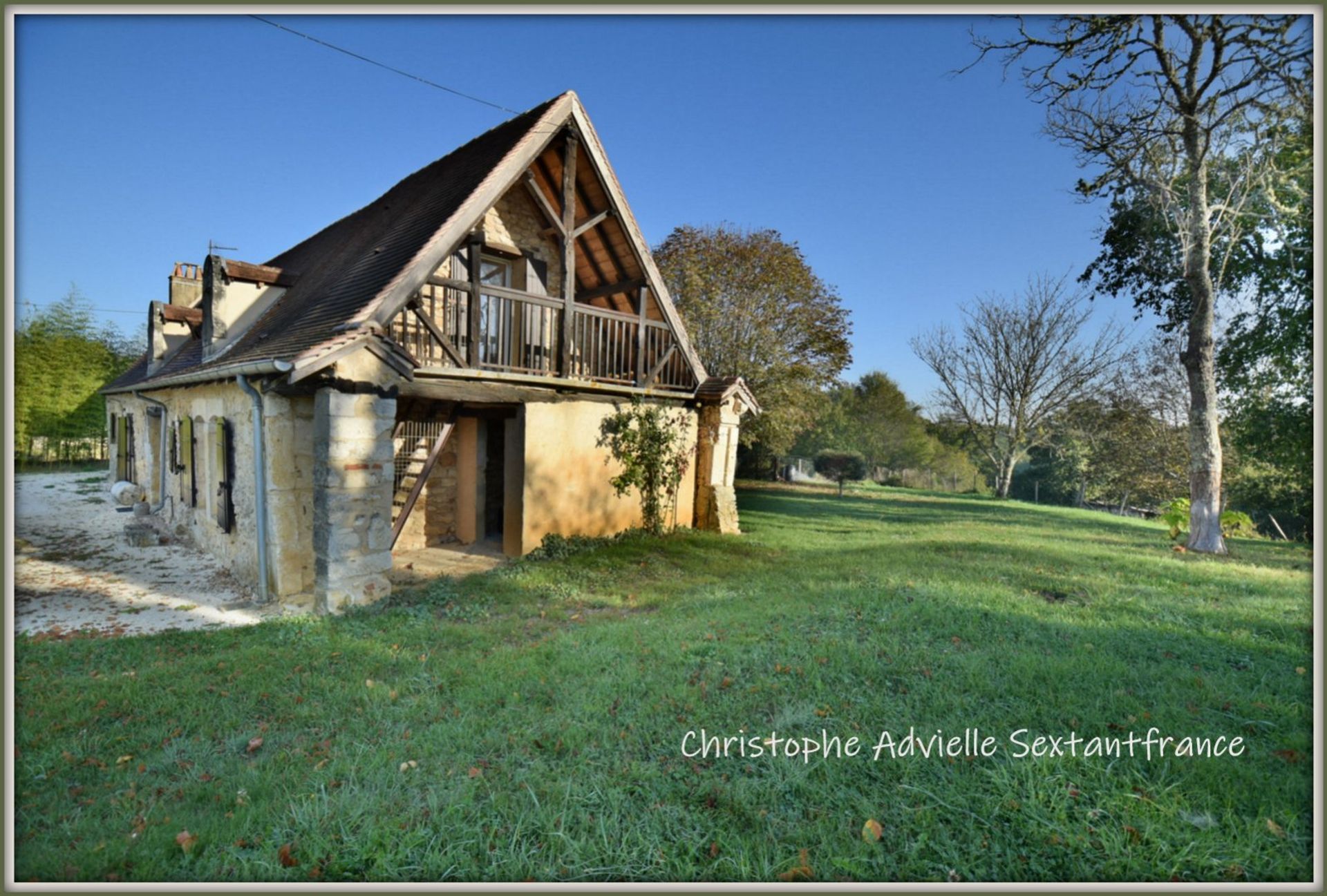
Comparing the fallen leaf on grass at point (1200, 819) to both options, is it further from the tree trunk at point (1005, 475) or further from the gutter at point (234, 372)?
the tree trunk at point (1005, 475)

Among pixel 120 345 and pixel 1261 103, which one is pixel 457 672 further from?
pixel 120 345

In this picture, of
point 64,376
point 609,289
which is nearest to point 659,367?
point 609,289

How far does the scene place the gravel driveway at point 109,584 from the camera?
5812 mm

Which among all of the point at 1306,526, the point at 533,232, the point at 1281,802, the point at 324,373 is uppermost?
the point at 533,232

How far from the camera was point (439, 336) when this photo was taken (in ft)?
23.7

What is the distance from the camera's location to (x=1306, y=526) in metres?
3.32

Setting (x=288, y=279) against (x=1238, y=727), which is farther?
(x=288, y=279)

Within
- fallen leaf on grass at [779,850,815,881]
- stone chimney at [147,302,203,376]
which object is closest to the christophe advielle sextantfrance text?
fallen leaf on grass at [779,850,815,881]

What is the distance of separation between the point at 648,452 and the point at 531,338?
3046 millimetres

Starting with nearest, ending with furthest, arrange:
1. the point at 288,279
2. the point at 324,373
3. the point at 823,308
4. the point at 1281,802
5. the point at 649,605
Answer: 1. the point at 1281,802
2. the point at 324,373
3. the point at 649,605
4. the point at 288,279
5. the point at 823,308

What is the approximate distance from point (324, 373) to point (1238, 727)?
7762 millimetres

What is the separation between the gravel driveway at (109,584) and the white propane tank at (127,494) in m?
0.98

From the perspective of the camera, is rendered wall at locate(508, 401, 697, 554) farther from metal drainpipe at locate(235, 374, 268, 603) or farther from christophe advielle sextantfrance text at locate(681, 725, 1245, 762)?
christophe advielle sextantfrance text at locate(681, 725, 1245, 762)

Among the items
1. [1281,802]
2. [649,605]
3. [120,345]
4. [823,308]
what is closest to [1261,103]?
[1281,802]
